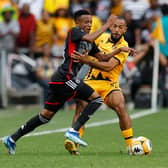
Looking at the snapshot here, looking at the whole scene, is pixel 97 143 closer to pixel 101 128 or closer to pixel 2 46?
pixel 101 128

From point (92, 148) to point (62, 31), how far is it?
38.9 ft

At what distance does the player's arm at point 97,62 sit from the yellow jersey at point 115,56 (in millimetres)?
115

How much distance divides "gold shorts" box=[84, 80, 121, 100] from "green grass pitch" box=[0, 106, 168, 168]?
0.81 meters

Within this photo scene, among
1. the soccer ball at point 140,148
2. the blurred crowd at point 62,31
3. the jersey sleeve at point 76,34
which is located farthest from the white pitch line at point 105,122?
the jersey sleeve at point 76,34

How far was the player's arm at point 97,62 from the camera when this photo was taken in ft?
38.4

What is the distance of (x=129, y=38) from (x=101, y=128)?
737 cm

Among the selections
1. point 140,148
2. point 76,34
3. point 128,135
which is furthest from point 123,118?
point 76,34

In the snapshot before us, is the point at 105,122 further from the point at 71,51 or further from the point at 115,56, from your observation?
the point at 71,51

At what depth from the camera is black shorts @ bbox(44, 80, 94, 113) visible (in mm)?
11780

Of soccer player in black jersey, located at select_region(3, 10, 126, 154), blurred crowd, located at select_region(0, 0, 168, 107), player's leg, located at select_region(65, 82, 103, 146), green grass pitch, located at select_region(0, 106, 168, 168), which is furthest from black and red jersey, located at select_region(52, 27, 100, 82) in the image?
blurred crowd, located at select_region(0, 0, 168, 107)

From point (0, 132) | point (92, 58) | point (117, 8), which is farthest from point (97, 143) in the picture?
point (117, 8)

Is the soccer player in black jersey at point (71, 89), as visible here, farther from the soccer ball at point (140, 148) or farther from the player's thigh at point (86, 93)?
the soccer ball at point (140, 148)

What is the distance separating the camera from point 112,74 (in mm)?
12633

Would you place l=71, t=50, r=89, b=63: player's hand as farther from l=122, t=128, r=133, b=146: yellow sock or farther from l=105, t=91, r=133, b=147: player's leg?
l=122, t=128, r=133, b=146: yellow sock
